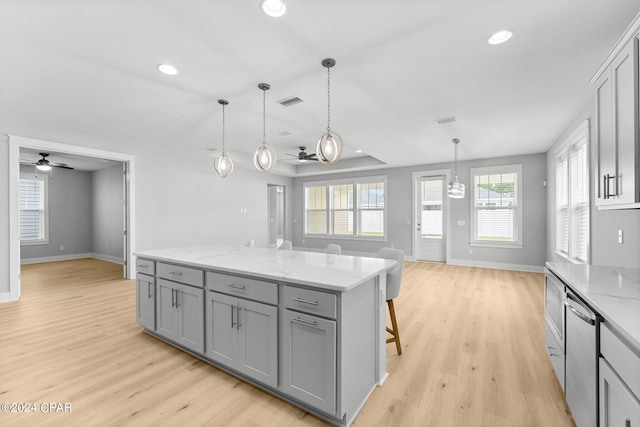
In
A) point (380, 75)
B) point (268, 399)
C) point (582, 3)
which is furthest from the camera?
point (380, 75)

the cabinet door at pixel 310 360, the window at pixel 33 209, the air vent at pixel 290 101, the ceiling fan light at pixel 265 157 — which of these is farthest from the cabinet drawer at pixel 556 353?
the window at pixel 33 209

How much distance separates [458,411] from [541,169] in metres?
6.08

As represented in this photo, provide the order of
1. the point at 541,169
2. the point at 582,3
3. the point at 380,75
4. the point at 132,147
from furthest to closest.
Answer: the point at 541,169
the point at 132,147
the point at 380,75
the point at 582,3

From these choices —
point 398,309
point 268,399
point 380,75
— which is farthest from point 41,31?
point 398,309

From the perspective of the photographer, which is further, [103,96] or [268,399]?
[103,96]

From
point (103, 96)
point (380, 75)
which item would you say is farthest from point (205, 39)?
point (103, 96)

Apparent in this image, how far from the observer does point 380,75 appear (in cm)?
276

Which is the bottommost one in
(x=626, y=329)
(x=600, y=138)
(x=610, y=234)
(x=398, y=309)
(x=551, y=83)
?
(x=398, y=309)

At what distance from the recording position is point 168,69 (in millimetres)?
2656

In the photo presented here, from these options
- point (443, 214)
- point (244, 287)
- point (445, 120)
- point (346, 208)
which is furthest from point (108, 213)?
point (443, 214)

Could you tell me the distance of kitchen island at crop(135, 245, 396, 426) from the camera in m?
1.69

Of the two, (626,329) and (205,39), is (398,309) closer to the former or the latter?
(626,329)

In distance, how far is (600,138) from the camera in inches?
80.4

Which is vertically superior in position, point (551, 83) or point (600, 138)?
point (551, 83)
